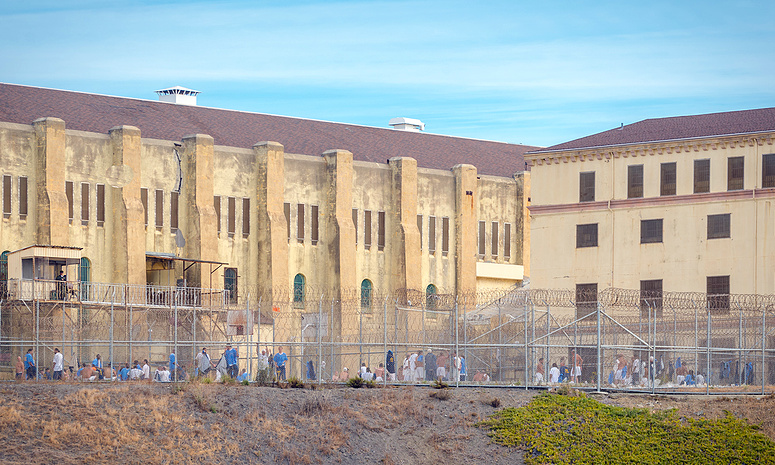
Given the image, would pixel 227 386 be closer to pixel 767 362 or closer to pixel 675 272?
pixel 767 362

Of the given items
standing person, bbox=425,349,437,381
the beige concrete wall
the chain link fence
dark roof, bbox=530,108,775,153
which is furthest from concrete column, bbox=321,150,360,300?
standing person, bbox=425,349,437,381

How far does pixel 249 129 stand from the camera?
65.6 metres

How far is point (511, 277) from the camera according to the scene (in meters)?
68.2

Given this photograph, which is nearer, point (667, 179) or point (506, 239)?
point (667, 179)

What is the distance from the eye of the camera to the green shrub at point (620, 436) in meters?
26.8

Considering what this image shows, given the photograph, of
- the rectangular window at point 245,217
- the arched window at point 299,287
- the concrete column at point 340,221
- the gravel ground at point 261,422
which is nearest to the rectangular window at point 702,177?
the concrete column at point 340,221

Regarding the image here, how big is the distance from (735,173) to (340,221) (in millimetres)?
20372

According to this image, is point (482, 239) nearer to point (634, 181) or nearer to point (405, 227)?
point (405, 227)

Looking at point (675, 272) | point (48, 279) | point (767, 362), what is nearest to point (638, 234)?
point (675, 272)

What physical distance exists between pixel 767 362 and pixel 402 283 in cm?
2737

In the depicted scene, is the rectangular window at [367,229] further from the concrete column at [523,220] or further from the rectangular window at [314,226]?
the concrete column at [523,220]

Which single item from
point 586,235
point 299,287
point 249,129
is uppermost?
point 249,129

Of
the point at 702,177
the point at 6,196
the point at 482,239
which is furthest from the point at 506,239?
the point at 6,196

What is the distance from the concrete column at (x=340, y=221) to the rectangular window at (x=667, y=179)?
17.0 meters
